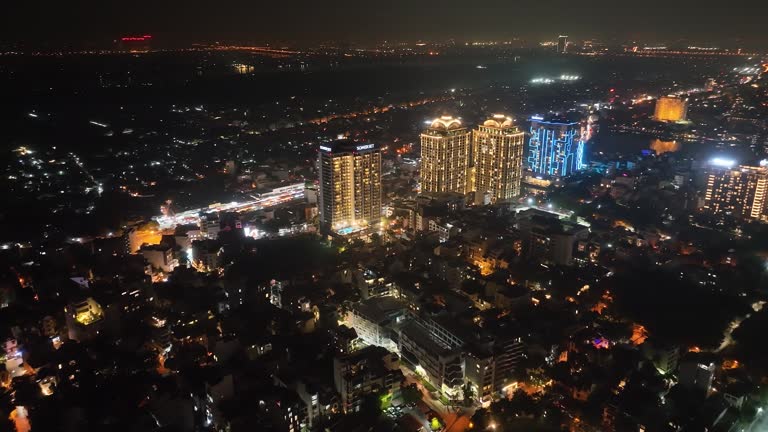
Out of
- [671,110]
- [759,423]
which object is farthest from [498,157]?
[671,110]

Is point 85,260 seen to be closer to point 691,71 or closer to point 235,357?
point 235,357

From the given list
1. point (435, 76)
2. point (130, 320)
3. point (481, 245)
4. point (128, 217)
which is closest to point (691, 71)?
point (435, 76)

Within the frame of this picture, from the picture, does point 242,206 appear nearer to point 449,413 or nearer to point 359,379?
point 359,379

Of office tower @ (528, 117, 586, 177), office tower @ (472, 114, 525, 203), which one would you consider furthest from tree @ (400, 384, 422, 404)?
office tower @ (528, 117, 586, 177)

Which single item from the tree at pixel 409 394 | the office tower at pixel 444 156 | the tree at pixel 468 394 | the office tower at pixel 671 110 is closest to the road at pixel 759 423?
the tree at pixel 468 394

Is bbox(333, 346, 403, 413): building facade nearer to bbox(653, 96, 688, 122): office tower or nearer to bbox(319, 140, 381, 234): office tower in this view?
bbox(319, 140, 381, 234): office tower
